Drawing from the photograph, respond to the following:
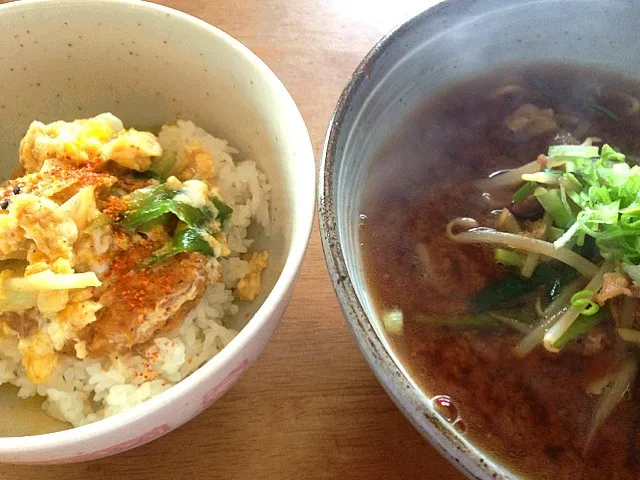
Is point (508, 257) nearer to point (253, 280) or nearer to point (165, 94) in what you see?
point (253, 280)

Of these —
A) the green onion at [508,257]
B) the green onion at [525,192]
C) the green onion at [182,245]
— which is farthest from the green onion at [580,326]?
the green onion at [182,245]

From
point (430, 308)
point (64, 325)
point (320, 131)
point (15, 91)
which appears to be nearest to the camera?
point (64, 325)

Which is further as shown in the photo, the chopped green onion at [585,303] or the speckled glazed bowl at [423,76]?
the chopped green onion at [585,303]

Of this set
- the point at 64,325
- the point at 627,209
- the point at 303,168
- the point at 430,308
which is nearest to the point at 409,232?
the point at 430,308

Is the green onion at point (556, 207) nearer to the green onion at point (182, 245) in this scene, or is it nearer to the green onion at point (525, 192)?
the green onion at point (525, 192)

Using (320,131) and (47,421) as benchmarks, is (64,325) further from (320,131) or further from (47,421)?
(320,131)

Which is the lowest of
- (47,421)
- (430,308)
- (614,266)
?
(47,421)

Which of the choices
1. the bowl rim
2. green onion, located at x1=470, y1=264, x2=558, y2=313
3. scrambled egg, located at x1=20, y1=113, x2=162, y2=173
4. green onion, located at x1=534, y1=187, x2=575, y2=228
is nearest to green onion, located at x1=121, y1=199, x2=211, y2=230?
scrambled egg, located at x1=20, y1=113, x2=162, y2=173
